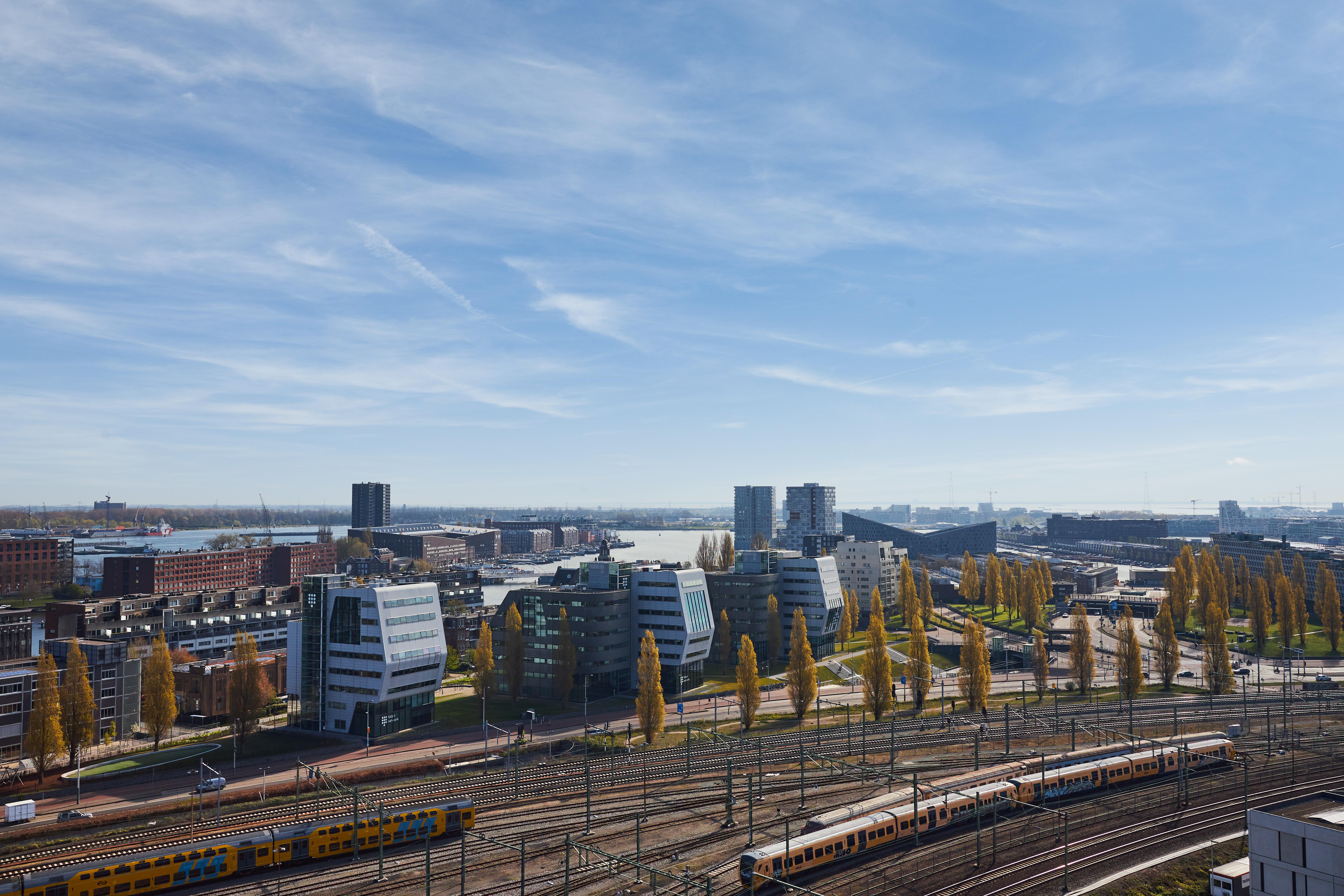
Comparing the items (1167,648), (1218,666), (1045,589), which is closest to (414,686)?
(1167,648)

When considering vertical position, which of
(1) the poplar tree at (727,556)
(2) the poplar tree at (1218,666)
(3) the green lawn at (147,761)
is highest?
(1) the poplar tree at (727,556)

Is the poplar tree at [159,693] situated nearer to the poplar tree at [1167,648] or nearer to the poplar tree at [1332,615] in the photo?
the poplar tree at [1167,648]

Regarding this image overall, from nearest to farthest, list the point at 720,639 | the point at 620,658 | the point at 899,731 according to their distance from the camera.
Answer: the point at 899,731 < the point at 620,658 < the point at 720,639

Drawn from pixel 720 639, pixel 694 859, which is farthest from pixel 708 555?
pixel 694 859

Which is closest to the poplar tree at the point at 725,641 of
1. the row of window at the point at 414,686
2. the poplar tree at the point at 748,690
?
the poplar tree at the point at 748,690

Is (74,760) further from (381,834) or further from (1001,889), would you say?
(1001,889)
